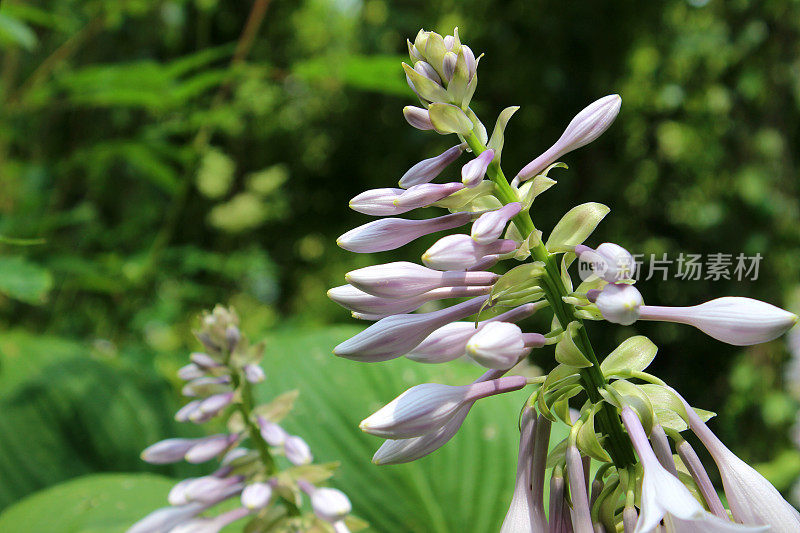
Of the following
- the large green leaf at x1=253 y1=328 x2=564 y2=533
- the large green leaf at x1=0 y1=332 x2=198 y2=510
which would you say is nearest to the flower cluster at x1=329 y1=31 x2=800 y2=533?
the large green leaf at x1=253 y1=328 x2=564 y2=533

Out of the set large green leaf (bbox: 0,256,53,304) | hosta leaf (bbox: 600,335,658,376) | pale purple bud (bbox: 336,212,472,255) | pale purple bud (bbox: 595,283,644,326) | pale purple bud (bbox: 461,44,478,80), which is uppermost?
large green leaf (bbox: 0,256,53,304)

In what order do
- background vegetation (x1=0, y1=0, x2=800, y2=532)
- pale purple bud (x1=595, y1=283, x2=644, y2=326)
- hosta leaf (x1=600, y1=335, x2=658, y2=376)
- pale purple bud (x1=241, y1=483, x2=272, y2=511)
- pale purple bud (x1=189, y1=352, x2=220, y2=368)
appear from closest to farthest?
pale purple bud (x1=595, y1=283, x2=644, y2=326) < hosta leaf (x1=600, y1=335, x2=658, y2=376) < pale purple bud (x1=241, y1=483, x2=272, y2=511) < pale purple bud (x1=189, y1=352, x2=220, y2=368) < background vegetation (x1=0, y1=0, x2=800, y2=532)

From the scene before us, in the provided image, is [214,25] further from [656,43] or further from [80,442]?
[80,442]

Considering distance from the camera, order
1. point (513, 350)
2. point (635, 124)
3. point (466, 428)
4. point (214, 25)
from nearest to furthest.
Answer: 1. point (513, 350)
2. point (466, 428)
3. point (635, 124)
4. point (214, 25)

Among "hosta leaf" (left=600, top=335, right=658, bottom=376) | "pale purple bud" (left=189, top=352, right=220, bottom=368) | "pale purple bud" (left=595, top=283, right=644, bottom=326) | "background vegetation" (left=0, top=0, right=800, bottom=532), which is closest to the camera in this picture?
"pale purple bud" (left=595, top=283, right=644, bottom=326)

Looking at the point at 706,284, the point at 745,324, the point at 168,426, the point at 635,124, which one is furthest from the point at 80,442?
the point at 635,124

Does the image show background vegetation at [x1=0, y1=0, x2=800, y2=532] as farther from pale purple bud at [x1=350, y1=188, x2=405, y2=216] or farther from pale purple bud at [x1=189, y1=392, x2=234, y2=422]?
pale purple bud at [x1=350, y1=188, x2=405, y2=216]
